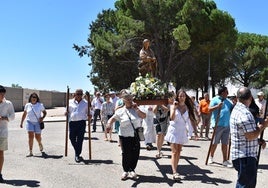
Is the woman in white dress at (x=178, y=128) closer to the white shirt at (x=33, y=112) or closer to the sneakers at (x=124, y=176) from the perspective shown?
the sneakers at (x=124, y=176)

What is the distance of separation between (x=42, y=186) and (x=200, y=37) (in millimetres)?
25001

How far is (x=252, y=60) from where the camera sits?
53375 mm

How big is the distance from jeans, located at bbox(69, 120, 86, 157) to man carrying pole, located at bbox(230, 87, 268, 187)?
17.0 feet

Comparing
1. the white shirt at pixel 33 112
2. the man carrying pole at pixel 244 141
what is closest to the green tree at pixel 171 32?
the white shirt at pixel 33 112

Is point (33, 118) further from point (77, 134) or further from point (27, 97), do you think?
point (27, 97)

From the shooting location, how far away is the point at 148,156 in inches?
404

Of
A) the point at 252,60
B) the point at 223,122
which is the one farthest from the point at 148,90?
the point at 252,60

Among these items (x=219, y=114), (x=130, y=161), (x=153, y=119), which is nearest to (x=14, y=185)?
(x=130, y=161)

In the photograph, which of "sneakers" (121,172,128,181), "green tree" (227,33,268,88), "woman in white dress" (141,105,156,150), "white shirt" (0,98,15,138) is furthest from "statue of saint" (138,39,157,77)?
"green tree" (227,33,268,88)

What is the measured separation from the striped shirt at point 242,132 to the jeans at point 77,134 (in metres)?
5.17

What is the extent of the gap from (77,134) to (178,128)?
9.98 feet

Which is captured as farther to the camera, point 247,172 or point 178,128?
point 178,128

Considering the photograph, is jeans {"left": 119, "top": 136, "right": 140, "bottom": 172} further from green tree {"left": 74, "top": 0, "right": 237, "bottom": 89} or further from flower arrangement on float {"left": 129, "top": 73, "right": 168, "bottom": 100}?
green tree {"left": 74, "top": 0, "right": 237, "bottom": 89}

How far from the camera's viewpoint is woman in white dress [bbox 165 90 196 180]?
7445mm
